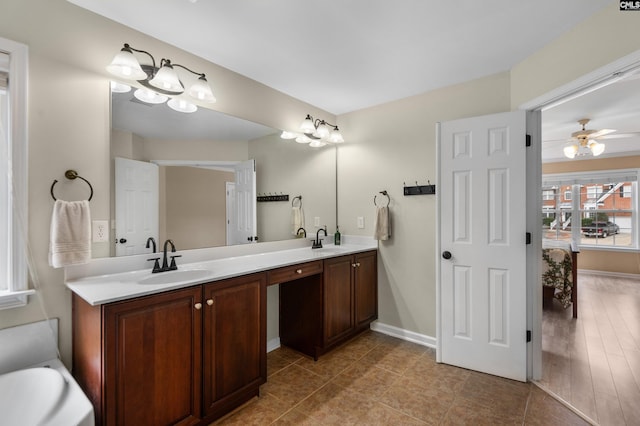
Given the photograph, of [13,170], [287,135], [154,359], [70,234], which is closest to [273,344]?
[154,359]

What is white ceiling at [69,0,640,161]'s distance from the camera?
169 centimetres

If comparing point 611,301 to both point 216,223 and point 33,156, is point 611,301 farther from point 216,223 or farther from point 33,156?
point 33,156

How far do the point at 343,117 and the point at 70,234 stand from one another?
2796 mm

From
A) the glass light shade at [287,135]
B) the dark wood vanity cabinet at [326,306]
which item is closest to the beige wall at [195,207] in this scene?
the glass light shade at [287,135]

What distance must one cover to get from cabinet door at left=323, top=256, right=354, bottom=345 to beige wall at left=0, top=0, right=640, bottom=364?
54cm

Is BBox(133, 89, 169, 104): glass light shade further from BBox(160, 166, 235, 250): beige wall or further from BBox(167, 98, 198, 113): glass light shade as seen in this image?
BBox(160, 166, 235, 250): beige wall

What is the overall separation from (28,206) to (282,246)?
71.2 inches

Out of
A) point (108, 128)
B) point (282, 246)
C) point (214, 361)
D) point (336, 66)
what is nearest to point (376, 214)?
point (282, 246)

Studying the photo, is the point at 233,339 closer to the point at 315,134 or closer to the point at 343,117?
the point at 315,134

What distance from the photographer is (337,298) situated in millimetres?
2660

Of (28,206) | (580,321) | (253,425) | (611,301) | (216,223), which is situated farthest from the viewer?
(611,301)

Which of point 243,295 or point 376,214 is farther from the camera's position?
point 376,214

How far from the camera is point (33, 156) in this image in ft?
4.98

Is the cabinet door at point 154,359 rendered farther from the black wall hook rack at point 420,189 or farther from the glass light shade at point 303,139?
the black wall hook rack at point 420,189
